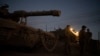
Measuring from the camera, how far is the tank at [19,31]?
1104cm

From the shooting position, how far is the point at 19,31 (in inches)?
460

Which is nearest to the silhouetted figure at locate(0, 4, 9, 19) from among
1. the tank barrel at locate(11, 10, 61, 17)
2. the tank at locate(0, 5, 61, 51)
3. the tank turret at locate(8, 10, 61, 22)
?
the tank at locate(0, 5, 61, 51)

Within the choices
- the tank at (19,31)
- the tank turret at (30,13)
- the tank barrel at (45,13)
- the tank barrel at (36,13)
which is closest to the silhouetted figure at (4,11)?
the tank at (19,31)

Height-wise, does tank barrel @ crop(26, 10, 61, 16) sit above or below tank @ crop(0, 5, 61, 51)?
above

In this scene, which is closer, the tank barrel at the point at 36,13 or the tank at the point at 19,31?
the tank at the point at 19,31

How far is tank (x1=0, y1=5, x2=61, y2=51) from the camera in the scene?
1104 centimetres

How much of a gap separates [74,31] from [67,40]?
41.8 ft

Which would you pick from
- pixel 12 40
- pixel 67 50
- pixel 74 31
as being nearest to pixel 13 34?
pixel 12 40

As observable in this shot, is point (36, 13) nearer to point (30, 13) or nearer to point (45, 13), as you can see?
point (30, 13)

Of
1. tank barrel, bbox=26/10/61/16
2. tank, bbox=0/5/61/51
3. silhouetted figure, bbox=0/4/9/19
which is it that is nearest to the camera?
tank, bbox=0/5/61/51

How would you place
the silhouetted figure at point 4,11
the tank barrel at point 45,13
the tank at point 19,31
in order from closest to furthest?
1. the tank at point 19,31
2. the silhouetted figure at point 4,11
3. the tank barrel at point 45,13

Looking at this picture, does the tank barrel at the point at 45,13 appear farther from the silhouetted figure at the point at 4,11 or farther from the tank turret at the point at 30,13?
the silhouetted figure at the point at 4,11

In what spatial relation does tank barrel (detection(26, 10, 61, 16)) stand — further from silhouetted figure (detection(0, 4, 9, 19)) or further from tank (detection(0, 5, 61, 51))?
silhouetted figure (detection(0, 4, 9, 19))

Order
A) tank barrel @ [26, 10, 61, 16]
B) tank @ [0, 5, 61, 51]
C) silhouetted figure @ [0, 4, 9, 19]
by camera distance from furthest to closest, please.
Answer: tank barrel @ [26, 10, 61, 16] < silhouetted figure @ [0, 4, 9, 19] < tank @ [0, 5, 61, 51]
